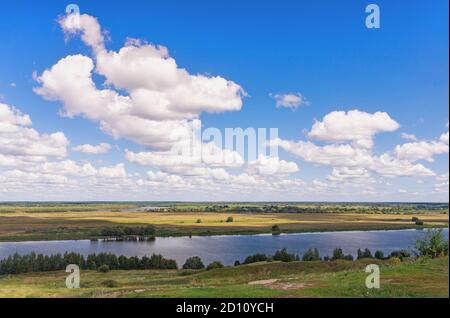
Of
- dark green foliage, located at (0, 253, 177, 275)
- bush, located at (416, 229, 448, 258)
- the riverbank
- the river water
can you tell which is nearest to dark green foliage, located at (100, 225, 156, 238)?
the riverbank

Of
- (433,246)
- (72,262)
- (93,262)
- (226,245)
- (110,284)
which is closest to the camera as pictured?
(110,284)

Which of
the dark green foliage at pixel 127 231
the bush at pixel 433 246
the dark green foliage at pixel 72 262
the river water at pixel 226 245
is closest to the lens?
the bush at pixel 433 246

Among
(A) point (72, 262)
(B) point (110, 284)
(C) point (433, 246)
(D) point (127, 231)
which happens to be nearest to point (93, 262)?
(A) point (72, 262)

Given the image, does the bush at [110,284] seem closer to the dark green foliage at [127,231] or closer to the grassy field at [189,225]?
the grassy field at [189,225]

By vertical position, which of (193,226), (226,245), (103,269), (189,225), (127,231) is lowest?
(226,245)

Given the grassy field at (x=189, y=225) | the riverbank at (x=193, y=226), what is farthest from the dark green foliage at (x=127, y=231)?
the grassy field at (x=189, y=225)

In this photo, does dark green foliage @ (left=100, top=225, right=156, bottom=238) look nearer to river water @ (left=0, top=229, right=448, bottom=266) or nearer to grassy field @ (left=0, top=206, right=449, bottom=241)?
grassy field @ (left=0, top=206, right=449, bottom=241)

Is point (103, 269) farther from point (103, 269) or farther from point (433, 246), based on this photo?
point (433, 246)
